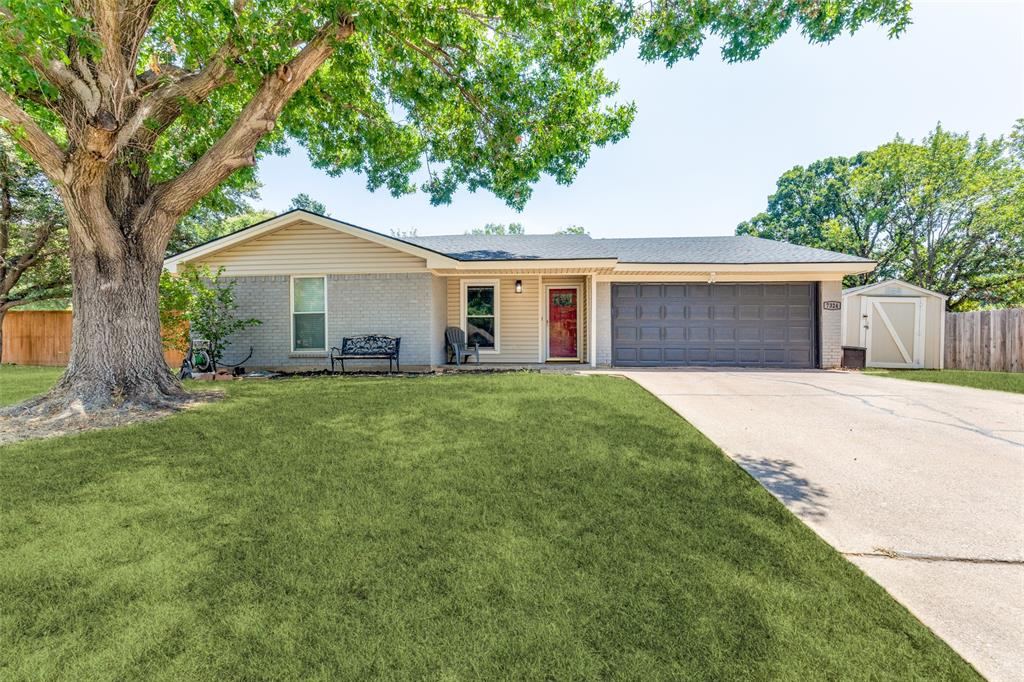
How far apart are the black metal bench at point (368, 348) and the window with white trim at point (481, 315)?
2.18 meters

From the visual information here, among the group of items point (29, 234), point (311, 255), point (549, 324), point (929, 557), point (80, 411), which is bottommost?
point (929, 557)

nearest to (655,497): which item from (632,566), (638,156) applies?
(632,566)

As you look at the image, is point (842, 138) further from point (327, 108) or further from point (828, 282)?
point (327, 108)

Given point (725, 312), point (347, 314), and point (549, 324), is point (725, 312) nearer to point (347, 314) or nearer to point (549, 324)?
point (549, 324)

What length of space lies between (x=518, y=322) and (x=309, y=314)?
206 inches

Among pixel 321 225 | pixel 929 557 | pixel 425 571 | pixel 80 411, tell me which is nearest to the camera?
pixel 425 571

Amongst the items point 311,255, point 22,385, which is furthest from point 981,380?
point 22,385

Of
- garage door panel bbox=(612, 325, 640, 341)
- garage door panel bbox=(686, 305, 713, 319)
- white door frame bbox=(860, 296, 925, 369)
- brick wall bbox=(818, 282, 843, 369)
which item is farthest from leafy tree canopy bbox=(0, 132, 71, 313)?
white door frame bbox=(860, 296, 925, 369)

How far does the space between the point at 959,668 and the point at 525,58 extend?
9.38m

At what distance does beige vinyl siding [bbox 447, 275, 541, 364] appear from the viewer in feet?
35.1

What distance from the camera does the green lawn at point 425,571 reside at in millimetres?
1492

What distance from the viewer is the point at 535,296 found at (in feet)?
35.0

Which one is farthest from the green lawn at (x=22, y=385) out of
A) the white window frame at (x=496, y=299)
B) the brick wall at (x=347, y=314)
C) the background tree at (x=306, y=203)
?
the background tree at (x=306, y=203)

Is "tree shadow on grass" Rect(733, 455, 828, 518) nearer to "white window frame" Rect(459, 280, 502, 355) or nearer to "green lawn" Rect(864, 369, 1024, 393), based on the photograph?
"green lawn" Rect(864, 369, 1024, 393)
